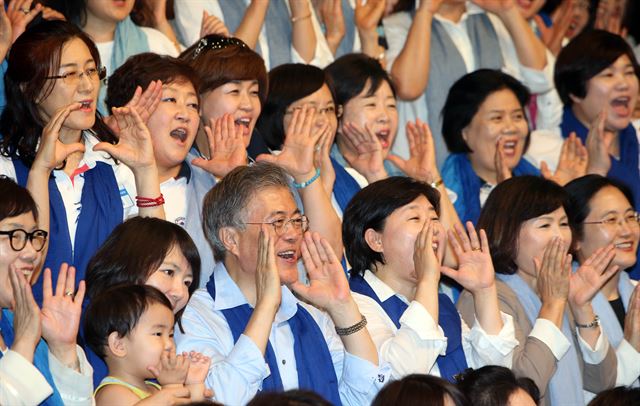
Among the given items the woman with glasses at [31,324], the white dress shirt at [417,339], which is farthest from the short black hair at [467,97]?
→ the woman with glasses at [31,324]

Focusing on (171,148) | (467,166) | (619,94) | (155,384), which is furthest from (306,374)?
(619,94)

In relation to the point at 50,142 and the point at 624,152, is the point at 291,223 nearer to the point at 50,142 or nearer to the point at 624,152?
the point at 50,142

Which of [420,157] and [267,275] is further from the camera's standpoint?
[420,157]

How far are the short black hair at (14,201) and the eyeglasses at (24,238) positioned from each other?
0.16 ft

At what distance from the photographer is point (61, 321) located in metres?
3.16

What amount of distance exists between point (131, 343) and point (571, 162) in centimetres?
259

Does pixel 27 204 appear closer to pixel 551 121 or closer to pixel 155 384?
pixel 155 384

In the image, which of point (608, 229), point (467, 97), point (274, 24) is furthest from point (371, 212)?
point (274, 24)

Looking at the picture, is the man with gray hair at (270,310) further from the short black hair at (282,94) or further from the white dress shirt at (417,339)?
the short black hair at (282,94)

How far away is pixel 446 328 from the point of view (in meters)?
3.84

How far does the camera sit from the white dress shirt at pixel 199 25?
198 inches

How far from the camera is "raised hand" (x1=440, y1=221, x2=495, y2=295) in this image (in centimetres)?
384

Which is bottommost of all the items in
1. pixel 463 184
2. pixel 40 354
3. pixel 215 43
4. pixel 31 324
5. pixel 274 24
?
pixel 40 354

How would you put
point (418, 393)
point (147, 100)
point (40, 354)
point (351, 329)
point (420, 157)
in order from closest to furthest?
point (418, 393)
point (40, 354)
point (351, 329)
point (147, 100)
point (420, 157)
